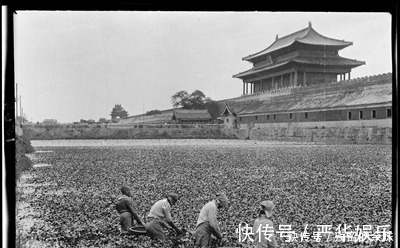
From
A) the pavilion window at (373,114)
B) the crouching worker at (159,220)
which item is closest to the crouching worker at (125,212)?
the crouching worker at (159,220)

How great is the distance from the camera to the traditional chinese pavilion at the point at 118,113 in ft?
17.5

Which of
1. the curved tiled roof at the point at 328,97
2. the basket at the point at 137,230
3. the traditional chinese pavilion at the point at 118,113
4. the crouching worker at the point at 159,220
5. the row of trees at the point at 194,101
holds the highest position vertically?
the curved tiled roof at the point at 328,97

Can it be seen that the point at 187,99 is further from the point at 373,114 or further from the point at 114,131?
the point at 373,114

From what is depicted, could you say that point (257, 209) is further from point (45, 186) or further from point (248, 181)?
point (45, 186)

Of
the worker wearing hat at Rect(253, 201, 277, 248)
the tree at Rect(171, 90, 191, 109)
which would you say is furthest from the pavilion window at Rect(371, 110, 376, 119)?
the worker wearing hat at Rect(253, 201, 277, 248)

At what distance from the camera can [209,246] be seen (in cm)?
420

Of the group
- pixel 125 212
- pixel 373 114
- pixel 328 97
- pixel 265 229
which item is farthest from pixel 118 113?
pixel 373 114

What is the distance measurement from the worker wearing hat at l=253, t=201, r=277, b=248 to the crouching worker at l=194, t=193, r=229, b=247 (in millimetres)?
411

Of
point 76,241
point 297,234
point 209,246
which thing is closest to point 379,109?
point 297,234

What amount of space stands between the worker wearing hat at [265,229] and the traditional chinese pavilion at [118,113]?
2.45 metres

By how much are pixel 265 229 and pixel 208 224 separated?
2.08 ft

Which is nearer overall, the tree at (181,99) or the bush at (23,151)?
the bush at (23,151)

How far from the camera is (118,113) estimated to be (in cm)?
541

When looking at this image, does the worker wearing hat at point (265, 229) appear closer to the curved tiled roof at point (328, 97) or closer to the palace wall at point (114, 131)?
Result: the palace wall at point (114, 131)
